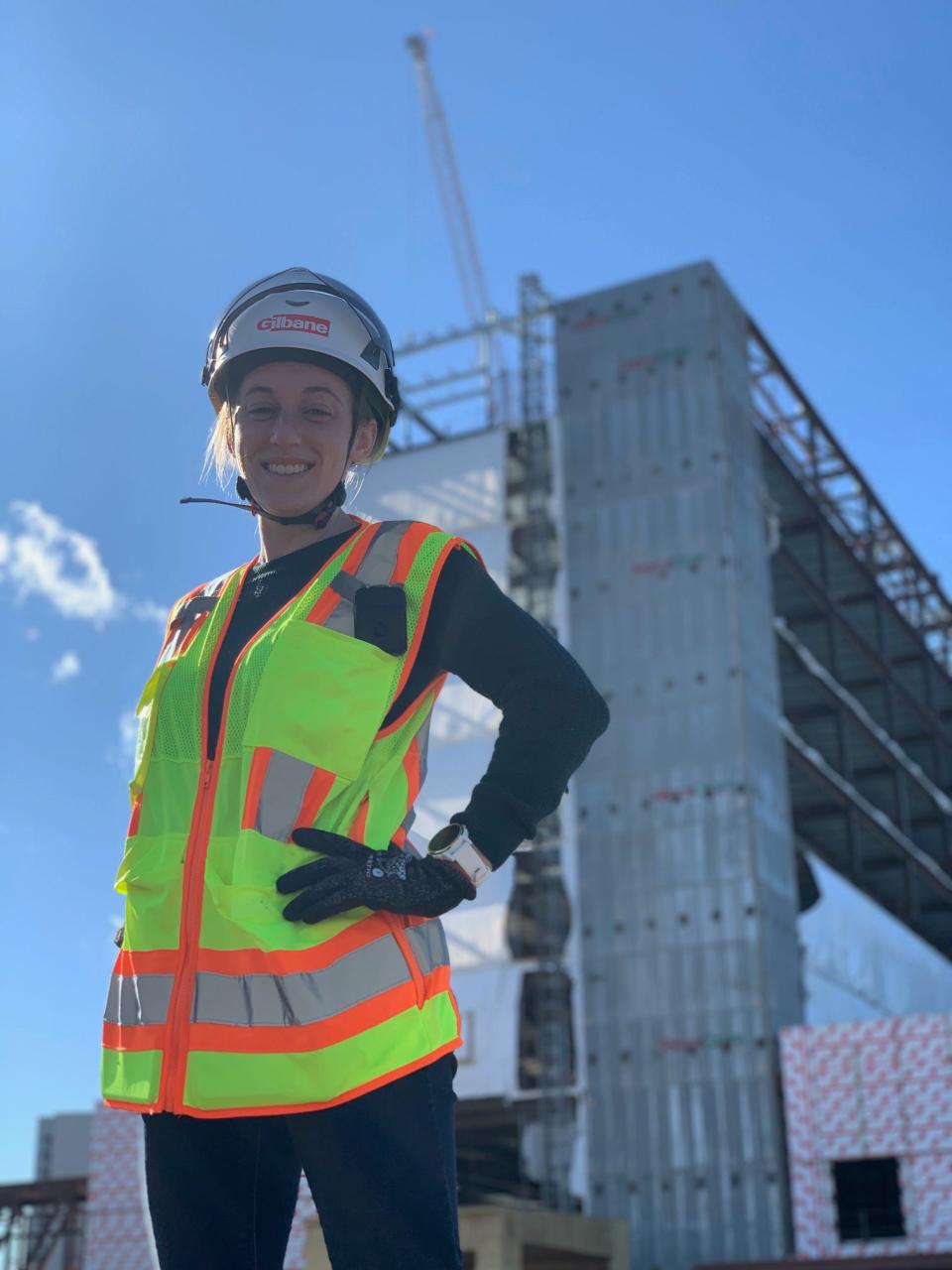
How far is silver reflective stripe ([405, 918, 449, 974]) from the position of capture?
9.28 ft

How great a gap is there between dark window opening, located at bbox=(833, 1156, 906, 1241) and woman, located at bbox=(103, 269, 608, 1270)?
95.5 ft

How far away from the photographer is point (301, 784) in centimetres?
284

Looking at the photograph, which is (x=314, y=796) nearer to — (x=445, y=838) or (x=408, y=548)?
(x=445, y=838)

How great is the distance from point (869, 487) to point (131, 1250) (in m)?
28.9

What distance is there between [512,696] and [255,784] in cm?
53

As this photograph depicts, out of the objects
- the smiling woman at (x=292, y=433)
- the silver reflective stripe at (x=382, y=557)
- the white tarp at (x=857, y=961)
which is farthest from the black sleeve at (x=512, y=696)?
the white tarp at (x=857, y=961)

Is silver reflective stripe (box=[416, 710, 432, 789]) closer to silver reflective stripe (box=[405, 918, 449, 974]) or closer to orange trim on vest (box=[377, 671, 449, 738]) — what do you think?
orange trim on vest (box=[377, 671, 449, 738])

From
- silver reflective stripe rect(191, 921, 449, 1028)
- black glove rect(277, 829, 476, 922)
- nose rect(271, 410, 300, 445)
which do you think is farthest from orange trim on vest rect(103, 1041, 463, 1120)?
nose rect(271, 410, 300, 445)

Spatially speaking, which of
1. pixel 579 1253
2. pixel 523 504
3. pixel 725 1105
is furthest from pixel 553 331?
pixel 579 1253

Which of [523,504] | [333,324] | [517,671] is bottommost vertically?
[517,671]

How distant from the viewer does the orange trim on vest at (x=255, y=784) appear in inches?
111

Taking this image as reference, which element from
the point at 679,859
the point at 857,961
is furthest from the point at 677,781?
the point at 857,961

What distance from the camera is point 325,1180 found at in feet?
8.75

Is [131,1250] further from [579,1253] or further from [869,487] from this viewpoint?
[869,487]
